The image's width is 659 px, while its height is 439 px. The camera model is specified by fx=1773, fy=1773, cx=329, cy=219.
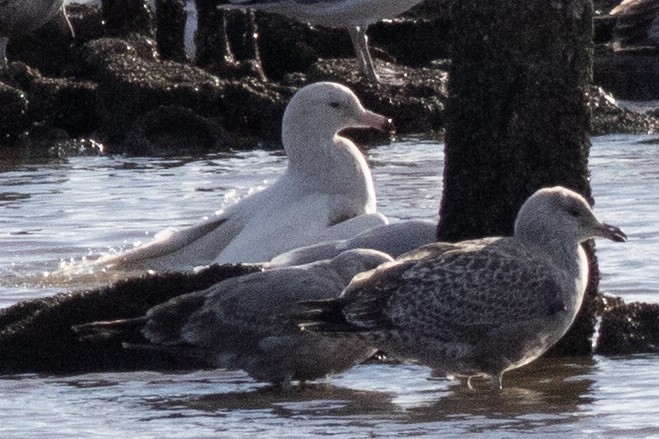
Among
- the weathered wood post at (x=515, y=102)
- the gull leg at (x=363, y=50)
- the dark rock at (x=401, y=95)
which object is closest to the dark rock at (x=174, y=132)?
the dark rock at (x=401, y=95)

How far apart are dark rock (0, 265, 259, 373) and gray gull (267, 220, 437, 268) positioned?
349 millimetres

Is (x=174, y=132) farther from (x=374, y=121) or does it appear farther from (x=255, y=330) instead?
(x=255, y=330)

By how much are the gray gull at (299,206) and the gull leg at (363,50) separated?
689 cm

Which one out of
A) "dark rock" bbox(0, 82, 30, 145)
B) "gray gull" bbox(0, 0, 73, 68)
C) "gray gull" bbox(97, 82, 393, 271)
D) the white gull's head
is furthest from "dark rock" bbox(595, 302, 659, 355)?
"gray gull" bbox(0, 0, 73, 68)

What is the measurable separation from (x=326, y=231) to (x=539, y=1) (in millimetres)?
2106

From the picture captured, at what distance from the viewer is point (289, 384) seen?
6.97 meters

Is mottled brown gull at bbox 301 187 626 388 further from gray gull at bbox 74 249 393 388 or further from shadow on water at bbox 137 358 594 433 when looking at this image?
gray gull at bbox 74 249 393 388

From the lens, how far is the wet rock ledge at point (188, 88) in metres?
16.3

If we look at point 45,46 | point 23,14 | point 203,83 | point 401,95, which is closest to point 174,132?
point 203,83

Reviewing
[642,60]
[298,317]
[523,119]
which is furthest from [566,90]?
[642,60]

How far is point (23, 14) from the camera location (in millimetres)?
20031

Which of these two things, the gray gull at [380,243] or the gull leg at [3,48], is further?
the gull leg at [3,48]

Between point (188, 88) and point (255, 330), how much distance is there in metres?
9.86

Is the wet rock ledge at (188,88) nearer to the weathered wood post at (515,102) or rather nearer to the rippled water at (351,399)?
the rippled water at (351,399)
